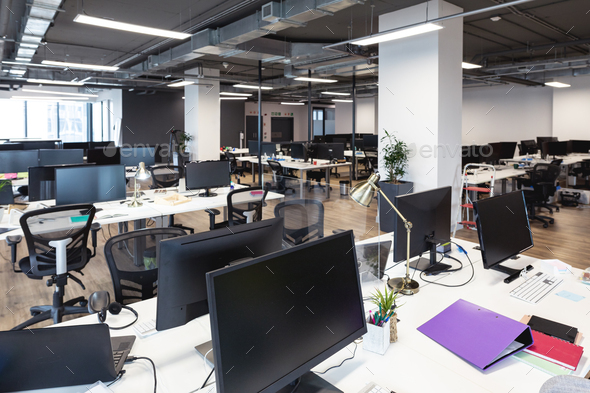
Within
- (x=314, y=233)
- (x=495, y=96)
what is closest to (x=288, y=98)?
(x=495, y=96)

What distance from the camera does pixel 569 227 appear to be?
6.23 meters

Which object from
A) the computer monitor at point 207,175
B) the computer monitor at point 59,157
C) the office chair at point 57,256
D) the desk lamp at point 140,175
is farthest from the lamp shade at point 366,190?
the computer monitor at point 59,157

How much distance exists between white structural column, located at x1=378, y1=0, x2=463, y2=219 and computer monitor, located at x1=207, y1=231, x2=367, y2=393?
4.85 metres

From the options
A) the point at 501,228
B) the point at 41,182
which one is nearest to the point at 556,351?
the point at 501,228

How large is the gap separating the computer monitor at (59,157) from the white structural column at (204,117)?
5.71m

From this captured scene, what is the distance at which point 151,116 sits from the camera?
15172 mm

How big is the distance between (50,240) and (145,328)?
5.92ft

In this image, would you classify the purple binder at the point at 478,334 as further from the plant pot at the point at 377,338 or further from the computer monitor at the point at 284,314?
the computer monitor at the point at 284,314

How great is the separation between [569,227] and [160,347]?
6774mm

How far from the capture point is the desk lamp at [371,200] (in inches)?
79.4

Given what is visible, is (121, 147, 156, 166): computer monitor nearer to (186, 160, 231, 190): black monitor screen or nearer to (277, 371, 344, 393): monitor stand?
(186, 160, 231, 190): black monitor screen

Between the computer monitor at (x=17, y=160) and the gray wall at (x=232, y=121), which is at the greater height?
the gray wall at (x=232, y=121)

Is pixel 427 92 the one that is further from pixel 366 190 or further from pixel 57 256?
pixel 57 256

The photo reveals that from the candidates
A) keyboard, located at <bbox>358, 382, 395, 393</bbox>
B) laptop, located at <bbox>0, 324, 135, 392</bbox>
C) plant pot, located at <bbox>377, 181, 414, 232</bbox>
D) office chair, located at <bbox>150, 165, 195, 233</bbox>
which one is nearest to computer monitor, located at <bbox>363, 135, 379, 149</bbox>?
plant pot, located at <bbox>377, 181, 414, 232</bbox>
